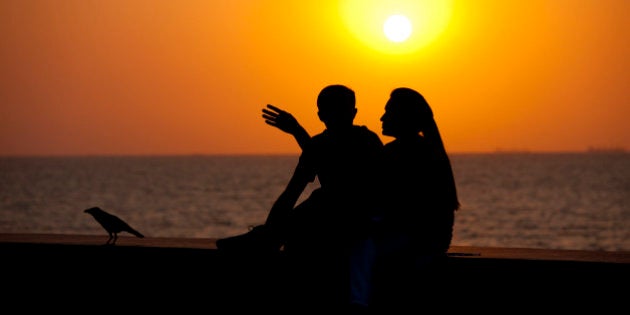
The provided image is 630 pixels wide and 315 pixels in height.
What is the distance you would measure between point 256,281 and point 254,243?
1.17 metres

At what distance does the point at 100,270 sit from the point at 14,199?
8179 centimetres

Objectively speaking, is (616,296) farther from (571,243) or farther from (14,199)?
(14,199)

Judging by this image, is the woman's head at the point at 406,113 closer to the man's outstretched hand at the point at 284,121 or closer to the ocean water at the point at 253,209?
the man's outstretched hand at the point at 284,121

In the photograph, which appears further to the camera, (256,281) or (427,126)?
(256,281)

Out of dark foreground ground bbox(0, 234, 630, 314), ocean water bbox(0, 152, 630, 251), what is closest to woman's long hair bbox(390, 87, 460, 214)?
dark foreground ground bbox(0, 234, 630, 314)

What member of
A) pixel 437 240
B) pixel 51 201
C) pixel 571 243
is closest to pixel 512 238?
pixel 571 243

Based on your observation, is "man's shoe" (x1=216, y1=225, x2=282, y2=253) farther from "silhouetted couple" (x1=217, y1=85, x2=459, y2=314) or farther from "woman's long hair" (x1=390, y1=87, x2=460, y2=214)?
"woman's long hair" (x1=390, y1=87, x2=460, y2=214)

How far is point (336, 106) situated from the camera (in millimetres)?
7078

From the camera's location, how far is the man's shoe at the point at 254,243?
7249 millimetres

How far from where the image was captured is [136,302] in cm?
896

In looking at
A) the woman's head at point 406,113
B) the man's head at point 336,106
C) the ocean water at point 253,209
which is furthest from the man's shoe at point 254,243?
the ocean water at point 253,209

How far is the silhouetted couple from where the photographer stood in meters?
7.09

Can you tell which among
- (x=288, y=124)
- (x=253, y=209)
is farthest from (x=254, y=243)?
(x=253, y=209)

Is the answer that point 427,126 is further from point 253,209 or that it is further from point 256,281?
point 253,209
